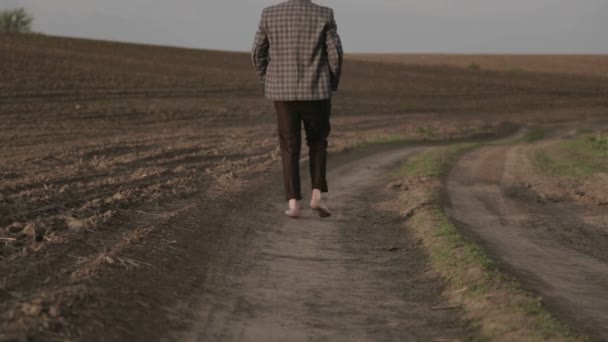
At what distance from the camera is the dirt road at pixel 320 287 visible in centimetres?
430

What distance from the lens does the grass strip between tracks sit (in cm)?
411

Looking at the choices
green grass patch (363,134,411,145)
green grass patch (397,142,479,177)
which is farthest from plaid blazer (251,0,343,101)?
green grass patch (363,134,411,145)

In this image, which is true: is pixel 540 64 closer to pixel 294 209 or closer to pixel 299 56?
pixel 294 209

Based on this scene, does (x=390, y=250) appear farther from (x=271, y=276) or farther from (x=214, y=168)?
(x=214, y=168)

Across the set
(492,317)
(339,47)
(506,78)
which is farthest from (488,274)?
(506,78)

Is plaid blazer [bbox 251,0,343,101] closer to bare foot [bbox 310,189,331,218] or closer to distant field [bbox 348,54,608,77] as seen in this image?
bare foot [bbox 310,189,331,218]

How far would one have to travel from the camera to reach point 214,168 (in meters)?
11.6

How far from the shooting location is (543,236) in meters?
7.68

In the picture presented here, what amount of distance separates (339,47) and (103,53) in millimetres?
34813

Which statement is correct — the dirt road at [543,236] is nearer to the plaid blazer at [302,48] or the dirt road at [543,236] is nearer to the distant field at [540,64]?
the plaid blazer at [302,48]

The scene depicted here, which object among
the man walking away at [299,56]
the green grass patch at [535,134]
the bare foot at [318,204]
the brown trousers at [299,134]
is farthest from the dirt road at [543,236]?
the green grass patch at [535,134]

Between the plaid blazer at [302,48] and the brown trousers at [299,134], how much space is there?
0.18 m

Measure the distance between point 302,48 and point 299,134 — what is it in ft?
2.80

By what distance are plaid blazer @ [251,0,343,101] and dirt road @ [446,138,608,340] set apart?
78.4 inches
